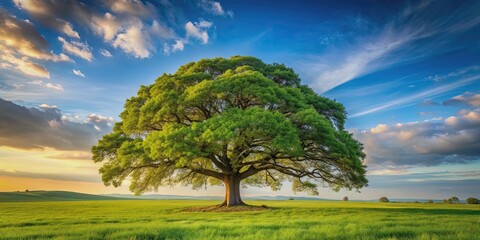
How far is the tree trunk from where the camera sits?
31141mm

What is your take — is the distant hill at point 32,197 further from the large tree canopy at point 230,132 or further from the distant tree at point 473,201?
the distant tree at point 473,201

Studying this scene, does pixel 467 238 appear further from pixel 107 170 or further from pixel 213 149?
pixel 107 170

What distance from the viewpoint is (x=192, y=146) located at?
2495cm

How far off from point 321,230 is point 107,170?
2402 cm

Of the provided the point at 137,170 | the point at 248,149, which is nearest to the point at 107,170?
the point at 137,170

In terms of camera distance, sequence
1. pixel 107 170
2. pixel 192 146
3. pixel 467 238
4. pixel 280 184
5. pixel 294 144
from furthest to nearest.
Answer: pixel 280 184
pixel 107 170
pixel 192 146
pixel 294 144
pixel 467 238

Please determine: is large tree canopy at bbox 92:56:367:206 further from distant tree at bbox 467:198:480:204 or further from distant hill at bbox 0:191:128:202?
distant hill at bbox 0:191:128:202

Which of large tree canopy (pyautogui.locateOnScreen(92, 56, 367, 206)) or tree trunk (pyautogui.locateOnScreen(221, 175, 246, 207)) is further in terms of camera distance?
tree trunk (pyautogui.locateOnScreen(221, 175, 246, 207))

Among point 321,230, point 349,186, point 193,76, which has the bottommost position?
point 321,230

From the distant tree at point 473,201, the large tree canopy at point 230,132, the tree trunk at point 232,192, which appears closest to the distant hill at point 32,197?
the large tree canopy at point 230,132

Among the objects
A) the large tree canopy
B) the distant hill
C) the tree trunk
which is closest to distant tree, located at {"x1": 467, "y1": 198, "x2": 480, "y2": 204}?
the large tree canopy

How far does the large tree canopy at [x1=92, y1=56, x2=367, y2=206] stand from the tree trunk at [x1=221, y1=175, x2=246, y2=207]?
0.31ft

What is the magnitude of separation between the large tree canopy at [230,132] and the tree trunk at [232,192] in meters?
0.09

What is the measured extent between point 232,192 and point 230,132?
11.3 meters
